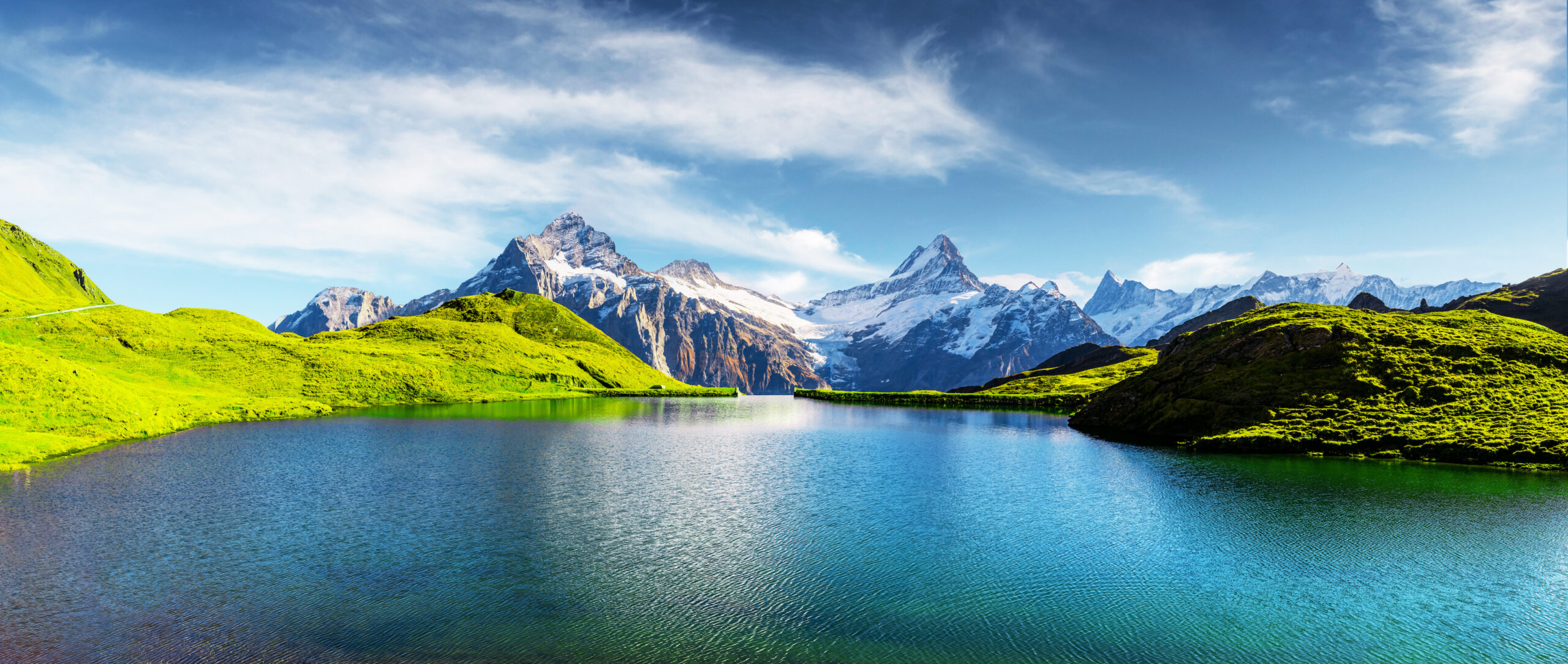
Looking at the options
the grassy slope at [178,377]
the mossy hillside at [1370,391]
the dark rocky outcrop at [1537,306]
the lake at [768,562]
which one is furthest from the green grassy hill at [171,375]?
the dark rocky outcrop at [1537,306]

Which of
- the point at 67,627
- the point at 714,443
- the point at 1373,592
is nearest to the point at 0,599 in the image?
the point at 67,627

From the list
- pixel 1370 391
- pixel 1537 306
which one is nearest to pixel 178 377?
pixel 1370 391

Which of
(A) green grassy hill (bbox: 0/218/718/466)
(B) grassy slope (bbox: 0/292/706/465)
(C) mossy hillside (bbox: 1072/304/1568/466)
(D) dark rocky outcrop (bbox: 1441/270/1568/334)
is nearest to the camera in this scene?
(B) grassy slope (bbox: 0/292/706/465)

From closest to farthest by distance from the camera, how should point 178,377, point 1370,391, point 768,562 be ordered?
point 768,562, point 1370,391, point 178,377

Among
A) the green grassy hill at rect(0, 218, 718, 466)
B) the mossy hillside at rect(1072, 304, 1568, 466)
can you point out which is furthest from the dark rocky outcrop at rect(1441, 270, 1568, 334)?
the green grassy hill at rect(0, 218, 718, 466)

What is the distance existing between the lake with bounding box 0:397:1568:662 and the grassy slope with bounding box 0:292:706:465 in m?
12.2

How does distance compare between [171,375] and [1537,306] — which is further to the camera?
[1537,306]

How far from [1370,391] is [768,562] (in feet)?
272

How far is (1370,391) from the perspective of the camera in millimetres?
76188

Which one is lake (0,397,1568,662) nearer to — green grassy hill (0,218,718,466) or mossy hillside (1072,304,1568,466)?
mossy hillside (1072,304,1568,466)

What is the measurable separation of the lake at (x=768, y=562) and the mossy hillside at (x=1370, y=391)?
7838 millimetres

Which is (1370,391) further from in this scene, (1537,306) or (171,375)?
(171,375)

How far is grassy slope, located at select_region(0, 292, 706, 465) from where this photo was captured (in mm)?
63688

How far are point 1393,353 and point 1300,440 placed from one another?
24.4 meters
